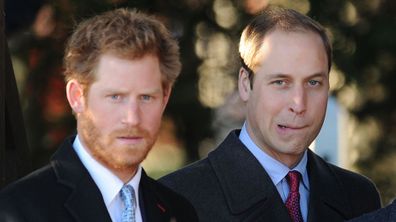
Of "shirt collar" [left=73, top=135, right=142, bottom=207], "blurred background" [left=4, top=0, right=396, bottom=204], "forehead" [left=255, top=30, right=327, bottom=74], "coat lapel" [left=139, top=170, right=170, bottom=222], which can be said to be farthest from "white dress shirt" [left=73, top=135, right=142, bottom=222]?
"blurred background" [left=4, top=0, right=396, bottom=204]

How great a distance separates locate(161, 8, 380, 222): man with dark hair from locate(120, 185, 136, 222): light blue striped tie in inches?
30.1

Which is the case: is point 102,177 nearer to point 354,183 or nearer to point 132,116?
point 132,116

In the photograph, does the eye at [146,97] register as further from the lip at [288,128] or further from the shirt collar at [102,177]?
the lip at [288,128]

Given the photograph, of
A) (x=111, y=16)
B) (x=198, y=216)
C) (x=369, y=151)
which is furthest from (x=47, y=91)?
(x=111, y=16)

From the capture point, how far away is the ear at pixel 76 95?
4098 mm

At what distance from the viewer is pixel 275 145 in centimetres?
493

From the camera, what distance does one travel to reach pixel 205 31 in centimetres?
759

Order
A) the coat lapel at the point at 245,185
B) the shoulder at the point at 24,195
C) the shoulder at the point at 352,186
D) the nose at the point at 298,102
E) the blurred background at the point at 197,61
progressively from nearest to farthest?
the shoulder at the point at 24,195 < the nose at the point at 298,102 < the coat lapel at the point at 245,185 < the shoulder at the point at 352,186 < the blurred background at the point at 197,61

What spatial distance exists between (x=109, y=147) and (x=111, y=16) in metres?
0.42

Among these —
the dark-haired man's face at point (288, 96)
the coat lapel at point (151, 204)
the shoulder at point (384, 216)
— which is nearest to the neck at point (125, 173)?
the coat lapel at point (151, 204)

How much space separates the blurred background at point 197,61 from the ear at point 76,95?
298 centimetres

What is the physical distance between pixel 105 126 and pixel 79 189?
22 centimetres

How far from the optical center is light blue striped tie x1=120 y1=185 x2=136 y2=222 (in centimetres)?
416

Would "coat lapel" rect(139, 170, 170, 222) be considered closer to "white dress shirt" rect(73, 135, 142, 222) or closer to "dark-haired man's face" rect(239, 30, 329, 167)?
"white dress shirt" rect(73, 135, 142, 222)
